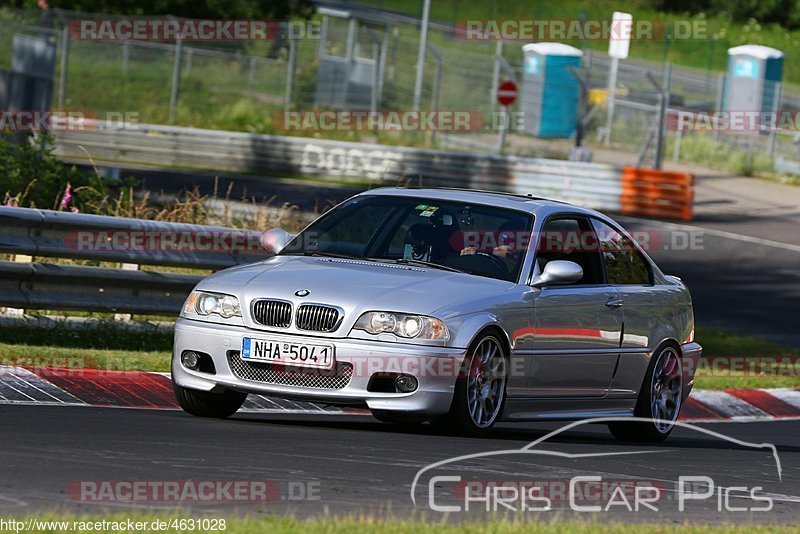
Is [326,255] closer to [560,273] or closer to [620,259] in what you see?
[560,273]

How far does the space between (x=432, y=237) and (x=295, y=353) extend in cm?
141

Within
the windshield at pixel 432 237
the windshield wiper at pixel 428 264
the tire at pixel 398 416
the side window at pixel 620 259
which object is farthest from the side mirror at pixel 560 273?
the tire at pixel 398 416

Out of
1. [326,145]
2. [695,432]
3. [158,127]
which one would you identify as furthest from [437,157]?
[695,432]

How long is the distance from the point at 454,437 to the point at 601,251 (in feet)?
6.92

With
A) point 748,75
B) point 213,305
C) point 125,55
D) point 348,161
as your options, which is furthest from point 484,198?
point 748,75

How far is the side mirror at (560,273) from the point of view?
9078mm

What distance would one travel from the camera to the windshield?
916 centimetres

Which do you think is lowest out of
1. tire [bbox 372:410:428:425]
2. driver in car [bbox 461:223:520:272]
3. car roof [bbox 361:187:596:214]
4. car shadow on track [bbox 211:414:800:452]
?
car shadow on track [bbox 211:414:800:452]

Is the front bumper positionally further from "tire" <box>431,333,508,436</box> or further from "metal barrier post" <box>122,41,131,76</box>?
"metal barrier post" <box>122,41,131,76</box>

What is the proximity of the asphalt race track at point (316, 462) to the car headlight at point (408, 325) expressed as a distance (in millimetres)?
568

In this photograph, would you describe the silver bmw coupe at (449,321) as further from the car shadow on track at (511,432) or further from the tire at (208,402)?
the car shadow on track at (511,432)

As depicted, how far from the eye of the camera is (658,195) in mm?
27188

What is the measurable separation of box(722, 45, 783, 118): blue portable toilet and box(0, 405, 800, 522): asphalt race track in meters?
29.4

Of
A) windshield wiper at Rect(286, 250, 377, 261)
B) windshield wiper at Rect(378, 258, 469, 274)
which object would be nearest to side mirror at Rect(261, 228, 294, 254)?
windshield wiper at Rect(286, 250, 377, 261)
